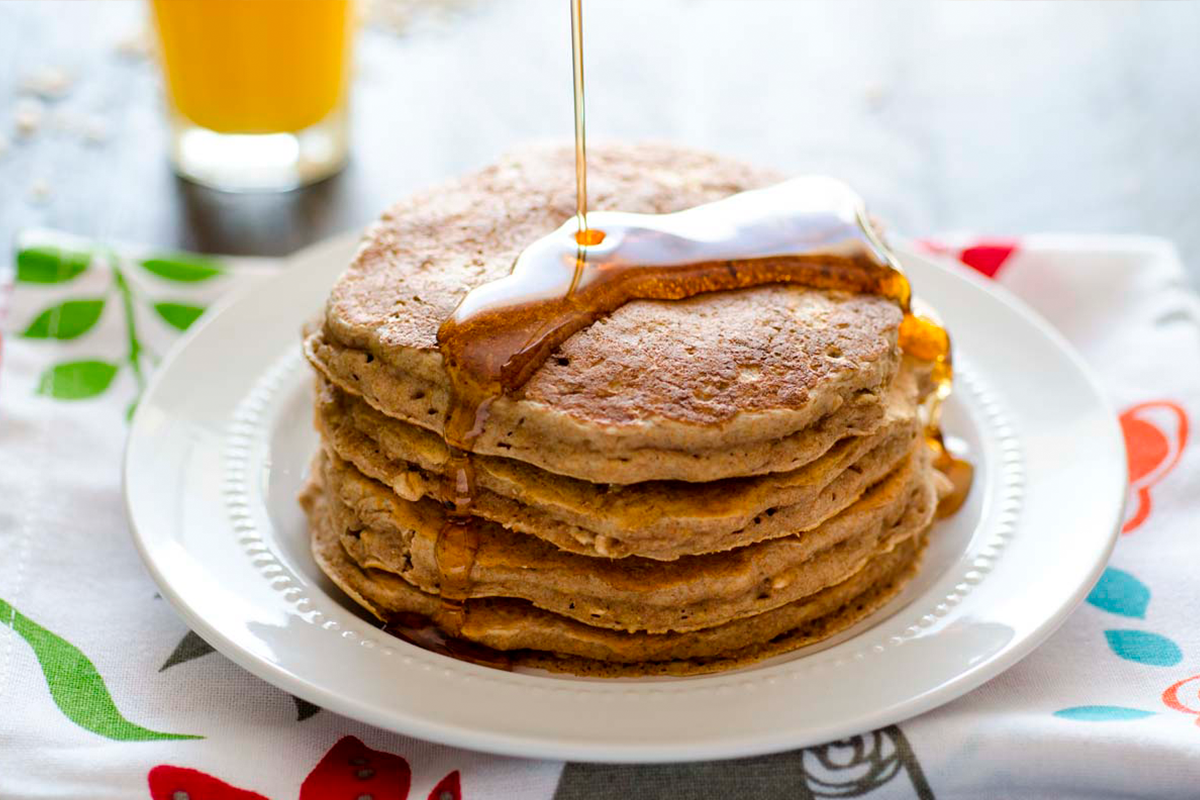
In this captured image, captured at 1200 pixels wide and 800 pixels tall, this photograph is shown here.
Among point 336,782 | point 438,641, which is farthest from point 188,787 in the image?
point 438,641

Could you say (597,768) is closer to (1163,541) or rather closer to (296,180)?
(1163,541)

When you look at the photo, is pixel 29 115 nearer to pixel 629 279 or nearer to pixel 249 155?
pixel 249 155

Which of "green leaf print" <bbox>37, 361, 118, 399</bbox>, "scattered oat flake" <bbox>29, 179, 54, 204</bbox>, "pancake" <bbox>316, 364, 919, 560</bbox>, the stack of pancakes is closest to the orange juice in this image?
"scattered oat flake" <bbox>29, 179, 54, 204</bbox>

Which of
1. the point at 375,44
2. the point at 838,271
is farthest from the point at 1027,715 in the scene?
the point at 375,44

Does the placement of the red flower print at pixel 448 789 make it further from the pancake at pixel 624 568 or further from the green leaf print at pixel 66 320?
the green leaf print at pixel 66 320

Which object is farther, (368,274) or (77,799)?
(368,274)

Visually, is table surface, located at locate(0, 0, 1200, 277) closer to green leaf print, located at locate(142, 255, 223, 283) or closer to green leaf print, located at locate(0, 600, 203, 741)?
green leaf print, located at locate(142, 255, 223, 283)
